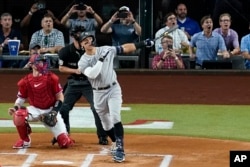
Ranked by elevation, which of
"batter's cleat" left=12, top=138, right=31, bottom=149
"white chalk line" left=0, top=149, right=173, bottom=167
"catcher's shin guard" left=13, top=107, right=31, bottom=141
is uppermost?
"catcher's shin guard" left=13, top=107, right=31, bottom=141

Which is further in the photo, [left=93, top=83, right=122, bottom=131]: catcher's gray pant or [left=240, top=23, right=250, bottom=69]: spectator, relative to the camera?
[left=240, top=23, right=250, bottom=69]: spectator

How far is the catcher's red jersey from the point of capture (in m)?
10.4

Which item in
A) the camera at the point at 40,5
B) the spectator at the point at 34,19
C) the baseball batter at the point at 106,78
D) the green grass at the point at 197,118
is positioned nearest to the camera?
the baseball batter at the point at 106,78

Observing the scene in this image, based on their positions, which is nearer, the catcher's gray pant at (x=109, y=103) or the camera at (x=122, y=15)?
the catcher's gray pant at (x=109, y=103)

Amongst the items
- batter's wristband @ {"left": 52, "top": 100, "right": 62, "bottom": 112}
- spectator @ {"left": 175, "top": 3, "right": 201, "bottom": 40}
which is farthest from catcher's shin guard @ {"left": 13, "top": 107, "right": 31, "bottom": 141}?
spectator @ {"left": 175, "top": 3, "right": 201, "bottom": 40}

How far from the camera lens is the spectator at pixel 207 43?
15117 millimetres

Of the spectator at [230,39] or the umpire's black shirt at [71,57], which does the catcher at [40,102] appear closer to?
the umpire's black shirt at [71,57]

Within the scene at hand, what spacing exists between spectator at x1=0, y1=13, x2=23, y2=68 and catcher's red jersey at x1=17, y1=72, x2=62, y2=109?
17.8 feet

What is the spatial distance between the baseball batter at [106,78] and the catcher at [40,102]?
570 millimetres

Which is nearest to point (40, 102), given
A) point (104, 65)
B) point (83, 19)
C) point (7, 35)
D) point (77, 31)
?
point (77, 31)

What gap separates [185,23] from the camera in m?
16.1

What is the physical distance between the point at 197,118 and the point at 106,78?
147 inches

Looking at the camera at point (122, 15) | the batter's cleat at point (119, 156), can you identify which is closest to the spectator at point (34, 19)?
the camera at point (122, 15)

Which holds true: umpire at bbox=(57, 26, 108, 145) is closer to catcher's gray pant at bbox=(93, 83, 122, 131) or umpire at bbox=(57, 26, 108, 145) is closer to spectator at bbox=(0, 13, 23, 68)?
catcher's gray pant at bbox=(93, 83, 122, 131)
